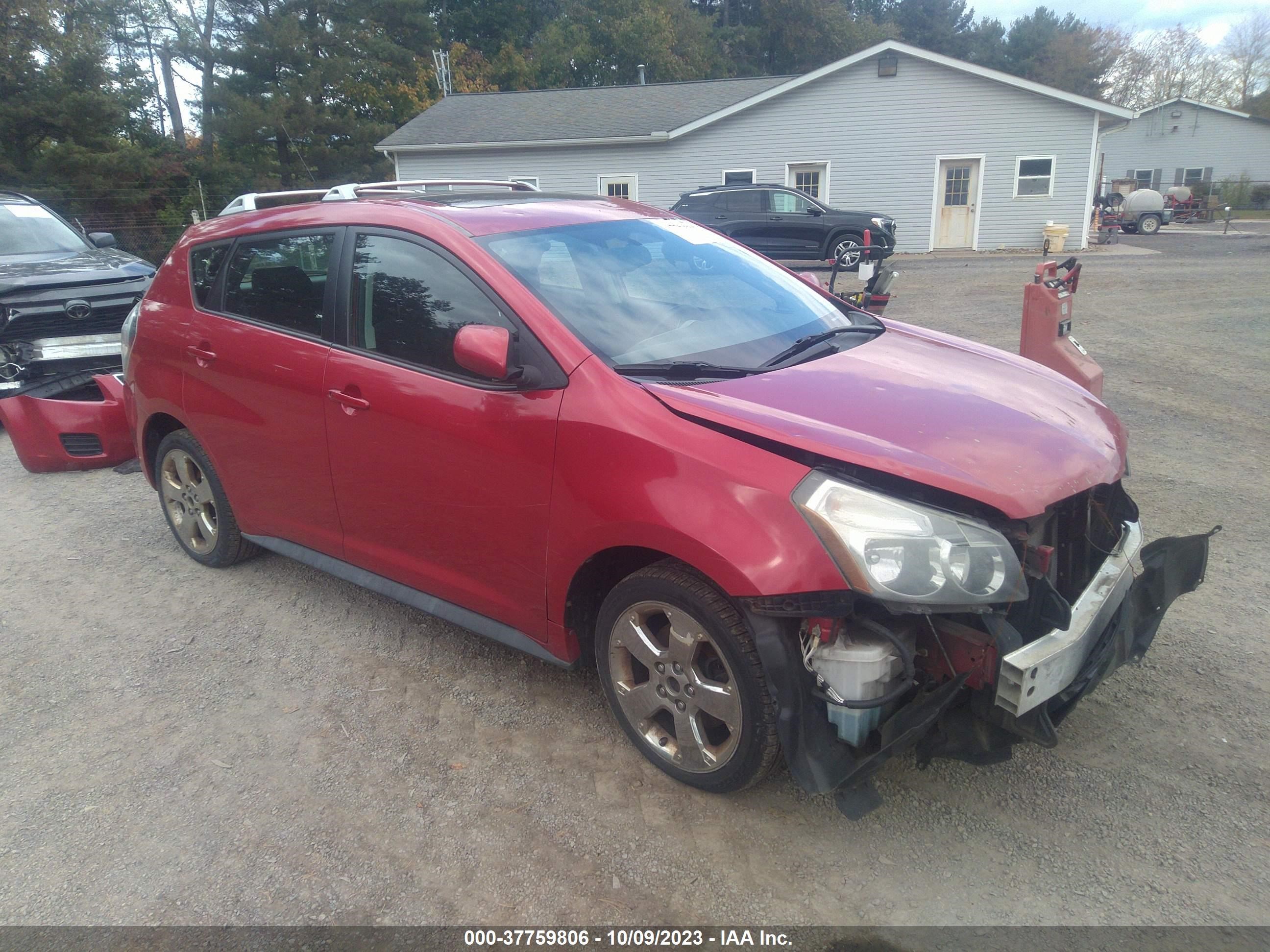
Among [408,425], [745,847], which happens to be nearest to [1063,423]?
[745,847]

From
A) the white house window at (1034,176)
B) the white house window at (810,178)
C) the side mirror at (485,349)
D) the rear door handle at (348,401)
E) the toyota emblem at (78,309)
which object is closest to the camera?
the side mirror at (485,349)

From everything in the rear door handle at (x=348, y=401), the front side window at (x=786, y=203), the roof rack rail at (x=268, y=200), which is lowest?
the rear door handle at (x=348, y=401)

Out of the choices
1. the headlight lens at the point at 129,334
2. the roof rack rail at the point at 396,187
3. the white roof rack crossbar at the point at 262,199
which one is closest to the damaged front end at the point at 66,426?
the headlight lens at the point at 129,334

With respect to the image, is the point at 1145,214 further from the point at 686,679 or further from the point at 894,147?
the point at 686,679

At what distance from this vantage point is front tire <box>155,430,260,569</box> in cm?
462

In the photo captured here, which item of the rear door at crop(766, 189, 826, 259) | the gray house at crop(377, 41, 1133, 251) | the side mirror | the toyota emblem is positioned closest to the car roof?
the side mirror

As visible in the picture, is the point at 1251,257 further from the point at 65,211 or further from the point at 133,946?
the point at 65,211

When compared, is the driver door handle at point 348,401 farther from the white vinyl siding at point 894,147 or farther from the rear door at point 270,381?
the white vinyl siding at point 894,147

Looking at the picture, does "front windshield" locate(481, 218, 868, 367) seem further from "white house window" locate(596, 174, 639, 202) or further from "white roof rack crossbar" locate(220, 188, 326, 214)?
"white house window" locate(596, 174, 639, 202)

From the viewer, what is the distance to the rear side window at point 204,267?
14.4 ft

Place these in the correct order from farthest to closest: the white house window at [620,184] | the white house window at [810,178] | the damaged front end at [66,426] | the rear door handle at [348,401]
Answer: the white house window at [620,184], the white house window at [810,178], the damaged front end at [66,426], the rear door handle at [348,401]

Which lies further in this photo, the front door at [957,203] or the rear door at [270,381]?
the front door at [957,203]

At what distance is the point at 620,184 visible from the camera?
86.0 feet

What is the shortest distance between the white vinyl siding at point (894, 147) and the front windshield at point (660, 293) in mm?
19780
